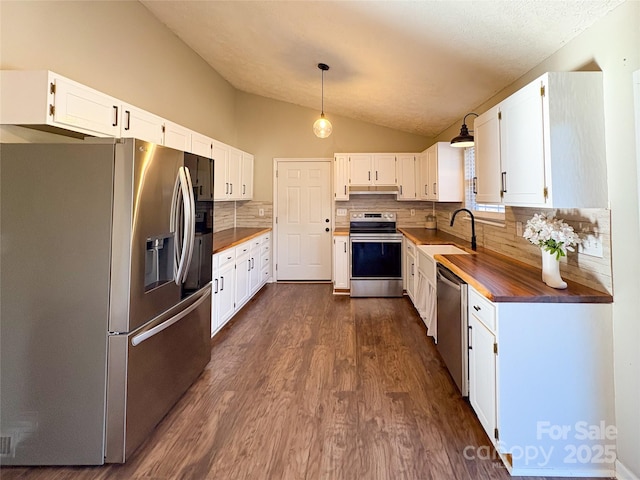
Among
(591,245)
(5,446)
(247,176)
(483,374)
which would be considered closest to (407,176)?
(247,176)

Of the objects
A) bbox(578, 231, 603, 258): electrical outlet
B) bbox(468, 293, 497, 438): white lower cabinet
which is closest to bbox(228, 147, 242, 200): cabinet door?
bbox(468, 293, 497, 438): white lower cabinet

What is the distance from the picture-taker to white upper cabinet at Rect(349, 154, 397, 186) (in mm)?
4875

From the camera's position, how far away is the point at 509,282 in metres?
1.82

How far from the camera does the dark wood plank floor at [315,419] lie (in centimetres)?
156

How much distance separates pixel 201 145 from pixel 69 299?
2.37 m

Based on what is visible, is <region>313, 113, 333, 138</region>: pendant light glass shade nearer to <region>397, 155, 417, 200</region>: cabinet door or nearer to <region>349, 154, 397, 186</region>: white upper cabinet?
<region>349, 154, 397, 186</region>: white upper cabinet

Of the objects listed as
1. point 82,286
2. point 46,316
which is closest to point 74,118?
point 82,286

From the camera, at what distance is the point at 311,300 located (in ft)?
14.6

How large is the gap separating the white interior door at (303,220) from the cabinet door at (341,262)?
2.41 feet

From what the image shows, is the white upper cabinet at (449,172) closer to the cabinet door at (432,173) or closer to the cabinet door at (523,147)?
the cabinet door at (432,173)

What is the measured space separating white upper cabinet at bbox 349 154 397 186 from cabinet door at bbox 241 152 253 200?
1.66m

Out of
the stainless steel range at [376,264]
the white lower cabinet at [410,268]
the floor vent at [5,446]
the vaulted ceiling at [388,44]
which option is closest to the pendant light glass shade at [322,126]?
the vaulted ceiling at [388,44]

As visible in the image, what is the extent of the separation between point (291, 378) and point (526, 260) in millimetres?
2009

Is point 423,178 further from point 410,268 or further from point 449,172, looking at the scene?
point 410,268
